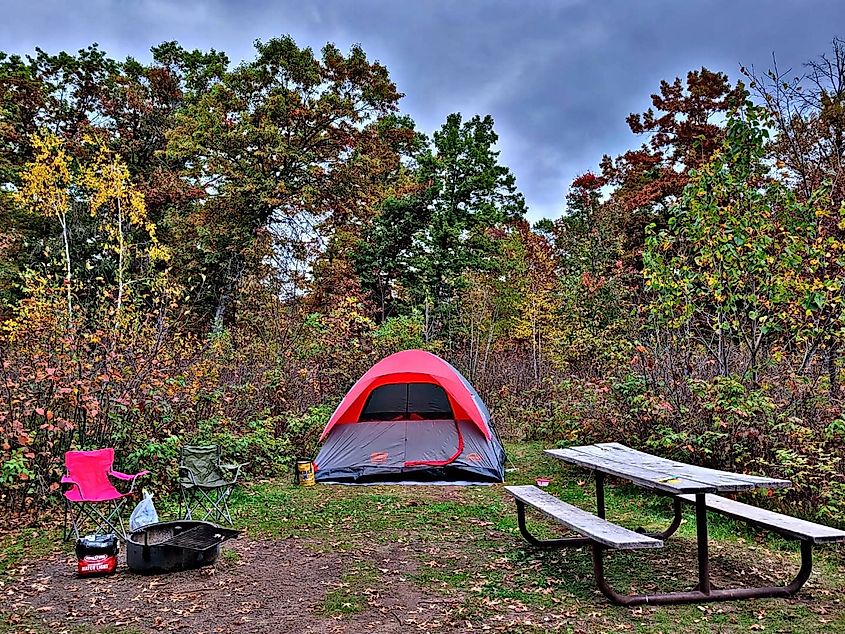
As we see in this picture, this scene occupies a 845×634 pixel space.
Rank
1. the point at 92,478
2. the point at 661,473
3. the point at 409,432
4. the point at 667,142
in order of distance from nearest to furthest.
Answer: the point at 661,473, the point at 92,478, the point at 409,432, the point at 667,142

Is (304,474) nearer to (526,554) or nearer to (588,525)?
(526,554)

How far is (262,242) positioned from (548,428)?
8096mm

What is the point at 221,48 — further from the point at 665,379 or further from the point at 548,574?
the point at 548,574

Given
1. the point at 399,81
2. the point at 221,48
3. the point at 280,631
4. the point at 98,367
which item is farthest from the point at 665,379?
the point at 221,48

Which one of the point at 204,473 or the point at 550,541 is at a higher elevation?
the point at 204,473

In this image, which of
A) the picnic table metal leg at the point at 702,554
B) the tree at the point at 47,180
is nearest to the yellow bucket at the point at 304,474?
the tree at the point at 47,180

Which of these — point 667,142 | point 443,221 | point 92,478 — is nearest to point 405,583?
point 92,478

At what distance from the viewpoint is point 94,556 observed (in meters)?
3.94

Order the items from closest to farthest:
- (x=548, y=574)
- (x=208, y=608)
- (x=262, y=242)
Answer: (x=208, y=608), (x=548, y=574), (x=262, y=242)

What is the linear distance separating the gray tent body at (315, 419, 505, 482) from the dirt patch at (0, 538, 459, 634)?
2420 millimetres

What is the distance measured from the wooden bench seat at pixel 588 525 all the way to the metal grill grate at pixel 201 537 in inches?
81.1

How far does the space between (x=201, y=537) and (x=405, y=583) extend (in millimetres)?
1513

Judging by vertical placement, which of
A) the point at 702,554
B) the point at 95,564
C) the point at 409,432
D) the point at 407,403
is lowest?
the point at 95,564

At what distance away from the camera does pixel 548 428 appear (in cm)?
960
